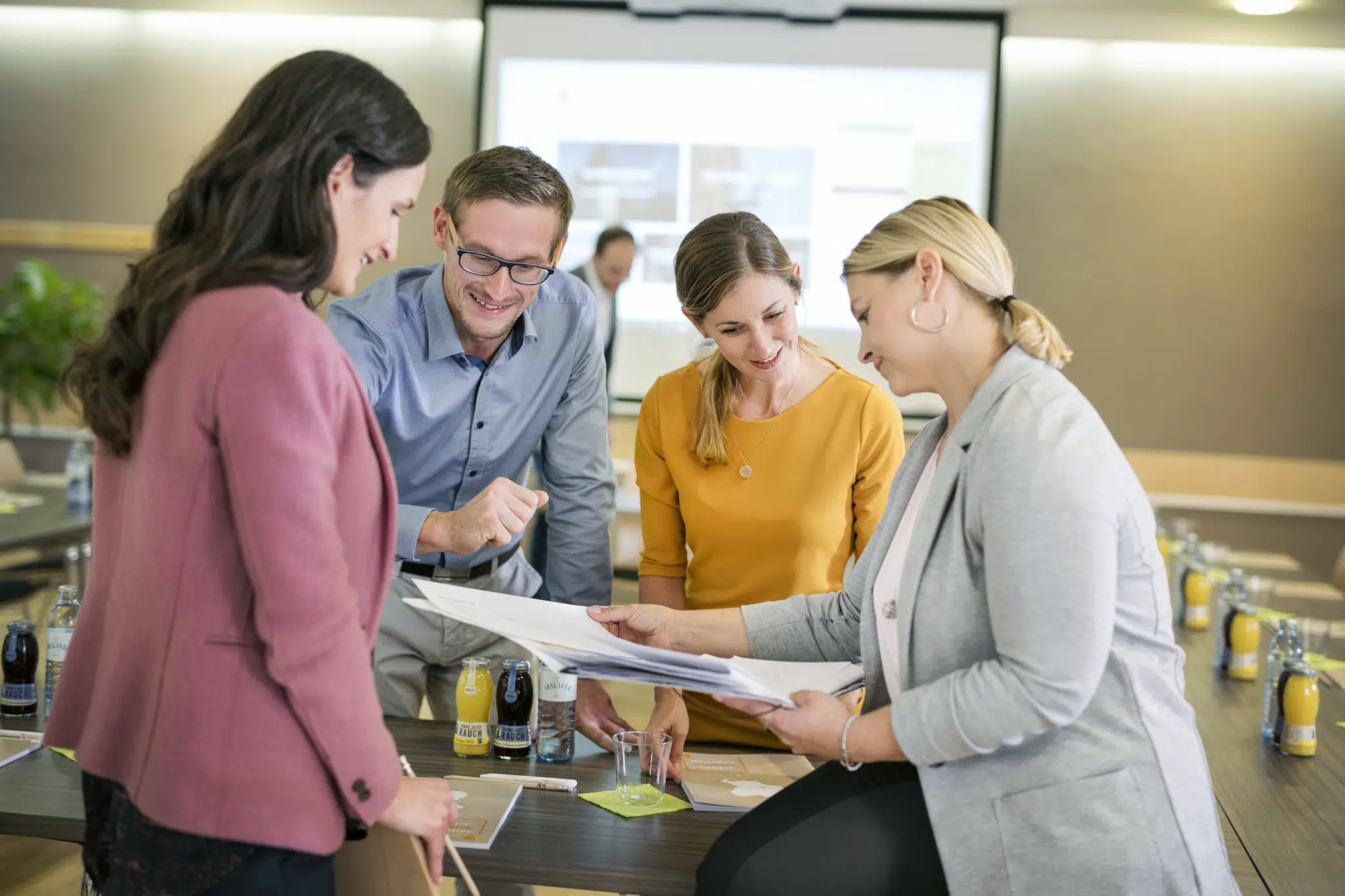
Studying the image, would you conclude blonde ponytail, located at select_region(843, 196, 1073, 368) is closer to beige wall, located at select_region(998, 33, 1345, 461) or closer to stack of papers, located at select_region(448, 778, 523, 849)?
stack of papers, located at select_region(448, 778, 523, 849)

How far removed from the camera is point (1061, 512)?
1184 millimetres

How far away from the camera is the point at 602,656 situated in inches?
51.8

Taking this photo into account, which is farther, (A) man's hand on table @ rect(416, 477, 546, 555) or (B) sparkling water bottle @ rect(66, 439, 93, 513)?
(B) sparkling water bottle @ rect(66, 439, 93, 513)

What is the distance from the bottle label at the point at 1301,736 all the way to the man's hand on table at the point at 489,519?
1.46m

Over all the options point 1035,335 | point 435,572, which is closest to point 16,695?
point 435,572

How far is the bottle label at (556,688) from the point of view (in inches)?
70.7

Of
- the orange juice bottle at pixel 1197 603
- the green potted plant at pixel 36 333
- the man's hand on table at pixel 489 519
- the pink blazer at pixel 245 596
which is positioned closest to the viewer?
A: the pink blazer at pixel 245 596

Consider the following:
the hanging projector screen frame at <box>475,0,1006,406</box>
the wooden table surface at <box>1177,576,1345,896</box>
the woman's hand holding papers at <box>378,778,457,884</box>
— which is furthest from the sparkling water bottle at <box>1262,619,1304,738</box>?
the hanging projector screen frame at <box>475,0,1006,406</box>

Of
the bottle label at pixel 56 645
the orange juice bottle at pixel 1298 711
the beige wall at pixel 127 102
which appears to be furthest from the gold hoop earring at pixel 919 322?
the beige wall at pixel 127 102

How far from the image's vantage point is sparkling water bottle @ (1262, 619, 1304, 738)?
219 cm

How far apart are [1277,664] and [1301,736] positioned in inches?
7.7

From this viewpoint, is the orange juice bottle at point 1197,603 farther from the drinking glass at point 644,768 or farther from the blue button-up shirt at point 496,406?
the drinking glass at point 644,768

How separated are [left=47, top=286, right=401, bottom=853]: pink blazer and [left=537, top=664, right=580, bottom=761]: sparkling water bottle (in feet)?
2.35

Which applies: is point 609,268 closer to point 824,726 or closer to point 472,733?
point 472,733
